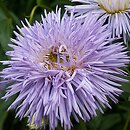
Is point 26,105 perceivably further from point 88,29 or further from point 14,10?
point 14,10

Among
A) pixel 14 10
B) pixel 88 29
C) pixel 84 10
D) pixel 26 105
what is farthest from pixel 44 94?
pixel 14 10

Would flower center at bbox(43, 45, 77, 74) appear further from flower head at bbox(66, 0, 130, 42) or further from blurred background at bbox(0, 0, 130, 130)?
blurred background at bbox(0, 0, 130, 130)

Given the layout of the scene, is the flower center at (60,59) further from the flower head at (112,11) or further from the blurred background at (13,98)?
the blurred background at (13,98)

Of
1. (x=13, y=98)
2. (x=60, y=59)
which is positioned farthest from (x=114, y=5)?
(x=13, y=98)

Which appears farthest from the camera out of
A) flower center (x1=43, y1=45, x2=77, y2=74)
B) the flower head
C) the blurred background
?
the blurred background

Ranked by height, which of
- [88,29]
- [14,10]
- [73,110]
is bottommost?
[73,110]

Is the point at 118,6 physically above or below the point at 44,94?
above

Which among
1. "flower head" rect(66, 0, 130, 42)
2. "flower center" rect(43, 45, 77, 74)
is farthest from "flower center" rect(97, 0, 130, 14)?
"flower center" rect(43, 45, 77, 74)

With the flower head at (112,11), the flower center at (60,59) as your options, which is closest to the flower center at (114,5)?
the flower head at (112,11)
